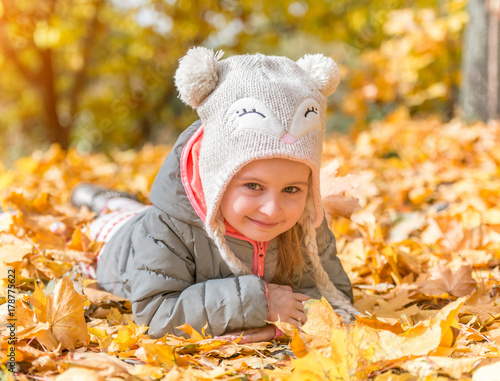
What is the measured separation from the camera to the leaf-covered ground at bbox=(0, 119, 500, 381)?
41.3 inches

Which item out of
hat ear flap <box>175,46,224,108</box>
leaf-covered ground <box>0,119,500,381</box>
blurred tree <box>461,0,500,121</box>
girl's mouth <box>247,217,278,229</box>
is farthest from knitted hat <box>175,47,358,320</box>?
blurred tree <box>461,0,500,121</box>

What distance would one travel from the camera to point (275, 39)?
20.7ft

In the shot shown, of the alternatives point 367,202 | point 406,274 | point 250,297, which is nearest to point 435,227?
point 406,274

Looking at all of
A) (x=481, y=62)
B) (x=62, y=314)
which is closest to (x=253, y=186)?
(x=62, y=314)

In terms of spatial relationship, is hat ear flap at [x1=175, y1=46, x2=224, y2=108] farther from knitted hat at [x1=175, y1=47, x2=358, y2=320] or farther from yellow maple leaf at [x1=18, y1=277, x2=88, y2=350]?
yellow maple leaf at [x1=18, y1=277, x2=88, y2=350]

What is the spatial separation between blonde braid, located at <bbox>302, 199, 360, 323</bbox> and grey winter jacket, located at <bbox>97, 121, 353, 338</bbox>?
4 centimetres

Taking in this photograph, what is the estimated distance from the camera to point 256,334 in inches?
56.4

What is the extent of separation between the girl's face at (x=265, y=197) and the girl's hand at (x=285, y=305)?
18 centimetres

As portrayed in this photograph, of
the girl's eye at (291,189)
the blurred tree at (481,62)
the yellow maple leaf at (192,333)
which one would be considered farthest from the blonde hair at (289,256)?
the blurred tree at (481,62)

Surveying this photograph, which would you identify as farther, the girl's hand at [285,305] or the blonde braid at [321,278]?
the blonde braid at [321,278]

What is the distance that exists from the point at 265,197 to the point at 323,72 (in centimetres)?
42

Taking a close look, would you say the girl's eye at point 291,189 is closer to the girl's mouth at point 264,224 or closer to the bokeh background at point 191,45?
the girl's mouth at point 264,224

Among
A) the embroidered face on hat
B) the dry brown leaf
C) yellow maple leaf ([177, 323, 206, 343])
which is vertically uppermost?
the embroidered face on hat

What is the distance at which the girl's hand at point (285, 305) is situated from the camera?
1.46m
